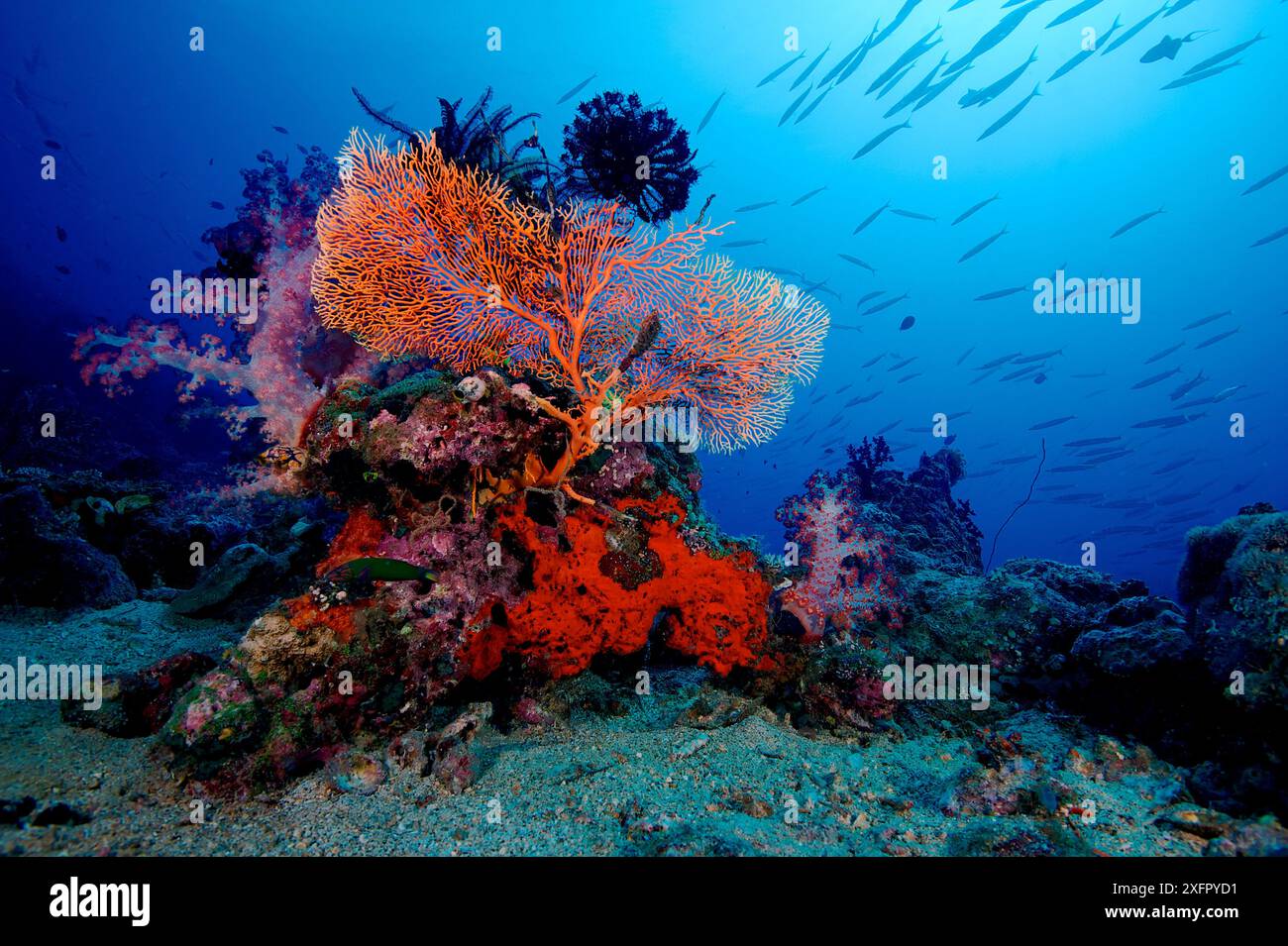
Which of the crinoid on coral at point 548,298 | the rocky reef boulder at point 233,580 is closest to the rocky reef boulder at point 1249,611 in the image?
the crinoid on coral at point 548,298

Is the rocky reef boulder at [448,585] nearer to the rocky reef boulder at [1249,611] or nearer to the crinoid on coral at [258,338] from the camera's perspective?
the crinoid on coral at [258,338]

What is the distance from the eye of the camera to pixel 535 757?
420 centimetres

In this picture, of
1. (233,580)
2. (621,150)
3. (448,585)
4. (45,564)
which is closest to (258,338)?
(233,580)

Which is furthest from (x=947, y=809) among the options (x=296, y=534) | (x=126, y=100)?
(x=126, y=100)

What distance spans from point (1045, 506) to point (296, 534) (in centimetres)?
16869

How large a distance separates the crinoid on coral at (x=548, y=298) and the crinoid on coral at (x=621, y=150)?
255 centimetres

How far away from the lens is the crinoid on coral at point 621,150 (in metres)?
7.26

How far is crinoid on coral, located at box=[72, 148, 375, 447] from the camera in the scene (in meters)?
6.40

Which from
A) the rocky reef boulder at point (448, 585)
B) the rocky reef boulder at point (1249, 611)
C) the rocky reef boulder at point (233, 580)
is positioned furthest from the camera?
the rocky reef boulder at point (233, 580)

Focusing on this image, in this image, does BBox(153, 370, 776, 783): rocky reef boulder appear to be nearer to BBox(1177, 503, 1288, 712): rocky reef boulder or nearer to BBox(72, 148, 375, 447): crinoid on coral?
BBox(72, 148, 375, 447): crinoid on coral

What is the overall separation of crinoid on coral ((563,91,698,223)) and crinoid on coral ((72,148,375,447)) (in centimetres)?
392

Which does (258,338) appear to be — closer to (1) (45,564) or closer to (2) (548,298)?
(1) (45,564)

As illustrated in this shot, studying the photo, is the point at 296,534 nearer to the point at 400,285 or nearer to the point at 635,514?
the point at 400,285

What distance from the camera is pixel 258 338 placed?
21.8 feet
